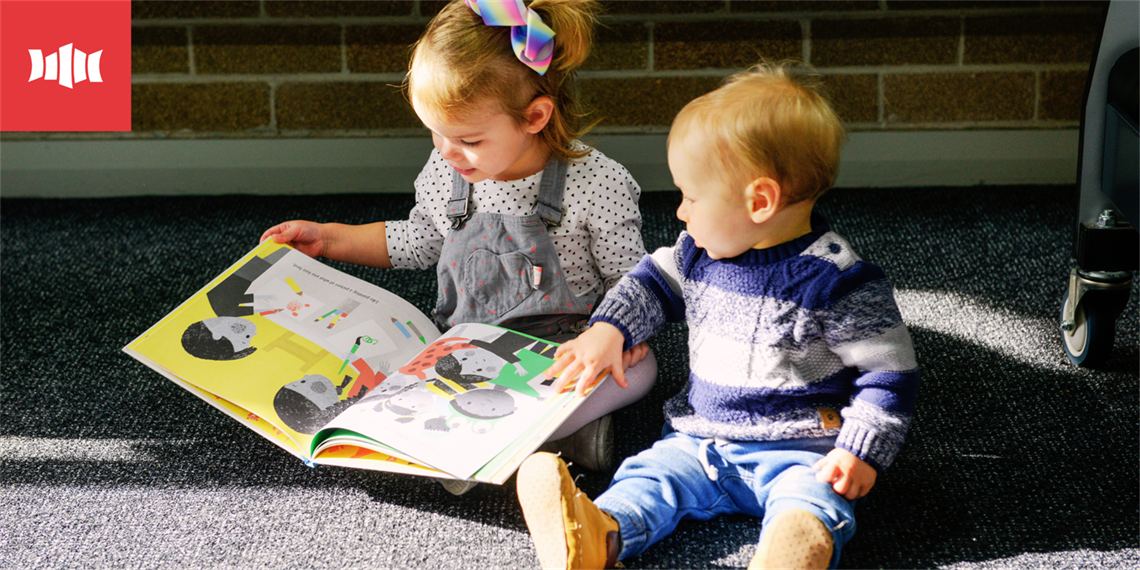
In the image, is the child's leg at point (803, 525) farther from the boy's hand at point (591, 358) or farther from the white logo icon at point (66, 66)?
the white logo icon at point (66, 66)

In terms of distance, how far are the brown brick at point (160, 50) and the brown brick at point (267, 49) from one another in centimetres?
3

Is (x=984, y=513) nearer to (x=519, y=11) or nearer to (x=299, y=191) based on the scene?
(x=519, y=11)

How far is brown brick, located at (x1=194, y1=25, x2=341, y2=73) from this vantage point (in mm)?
1775

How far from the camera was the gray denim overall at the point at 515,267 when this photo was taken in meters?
1.04

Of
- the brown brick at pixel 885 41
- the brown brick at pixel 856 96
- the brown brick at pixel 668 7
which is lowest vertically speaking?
the brown brick at pixel 856 96

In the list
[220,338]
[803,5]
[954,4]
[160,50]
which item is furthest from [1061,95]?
[160,50]

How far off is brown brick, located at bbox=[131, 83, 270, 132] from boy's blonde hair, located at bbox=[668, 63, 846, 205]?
1.26m

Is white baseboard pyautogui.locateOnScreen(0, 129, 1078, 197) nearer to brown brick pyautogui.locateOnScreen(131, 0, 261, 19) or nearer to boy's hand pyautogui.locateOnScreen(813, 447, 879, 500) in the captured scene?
brown brick pyautogui.locateOnScreen(131, 0, 261, 19)

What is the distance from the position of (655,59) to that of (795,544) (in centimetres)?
121

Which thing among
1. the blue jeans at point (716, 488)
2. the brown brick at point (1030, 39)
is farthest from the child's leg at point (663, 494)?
the brown brick at point (1030, 39)

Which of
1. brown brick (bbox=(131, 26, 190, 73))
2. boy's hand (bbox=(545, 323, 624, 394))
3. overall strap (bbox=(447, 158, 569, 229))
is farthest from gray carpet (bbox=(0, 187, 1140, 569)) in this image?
brown brick (bbox=(131, 26, 190, 73))

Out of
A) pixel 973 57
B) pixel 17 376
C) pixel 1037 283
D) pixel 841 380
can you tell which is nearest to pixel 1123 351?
pixel 1037 283

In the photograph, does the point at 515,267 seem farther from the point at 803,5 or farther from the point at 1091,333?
the point at 803,5

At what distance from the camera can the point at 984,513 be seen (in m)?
0.89
